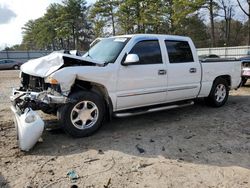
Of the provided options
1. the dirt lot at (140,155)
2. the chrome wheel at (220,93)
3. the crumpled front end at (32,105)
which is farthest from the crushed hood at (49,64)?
the chrome wheel at (220,93)

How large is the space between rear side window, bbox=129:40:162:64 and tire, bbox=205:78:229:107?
2.13m

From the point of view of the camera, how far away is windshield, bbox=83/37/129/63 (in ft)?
19.5

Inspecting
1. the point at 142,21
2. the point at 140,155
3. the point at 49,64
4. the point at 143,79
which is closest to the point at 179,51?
the point at 143,79

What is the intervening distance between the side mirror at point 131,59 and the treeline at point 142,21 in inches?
1114

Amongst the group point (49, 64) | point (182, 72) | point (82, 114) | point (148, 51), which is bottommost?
point (82, 114)

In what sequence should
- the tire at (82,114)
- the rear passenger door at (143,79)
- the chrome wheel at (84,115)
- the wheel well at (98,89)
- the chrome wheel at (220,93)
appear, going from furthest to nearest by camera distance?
1. the chrome wheel at (220,93)
2. the rear passenger door at (143,79)
3. the wheel well at (98,89)
4. the chrome wheel at (84,115)
5. the tire at (82,114)

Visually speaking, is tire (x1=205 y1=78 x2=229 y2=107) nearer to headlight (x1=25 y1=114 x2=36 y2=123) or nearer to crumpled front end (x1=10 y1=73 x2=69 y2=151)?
crumpled front end (x1=10 y1=73 x2=69 y2=151)

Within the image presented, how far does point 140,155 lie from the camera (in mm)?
4707

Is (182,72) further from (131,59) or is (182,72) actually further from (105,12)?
(105,12)

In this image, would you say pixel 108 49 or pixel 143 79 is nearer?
pixel 143 79

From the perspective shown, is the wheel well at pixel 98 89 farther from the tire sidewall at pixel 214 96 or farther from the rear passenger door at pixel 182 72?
the tire sidewall at pixel 214 96

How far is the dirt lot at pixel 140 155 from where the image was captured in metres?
3.91

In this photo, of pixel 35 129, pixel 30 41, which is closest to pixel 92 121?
pixel 35 129

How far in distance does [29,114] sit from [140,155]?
1.90 meters
